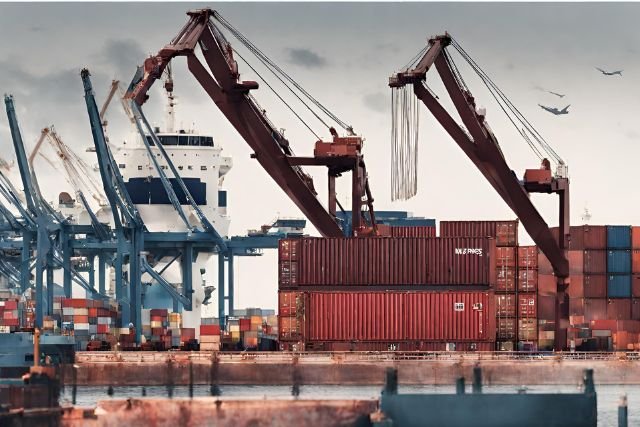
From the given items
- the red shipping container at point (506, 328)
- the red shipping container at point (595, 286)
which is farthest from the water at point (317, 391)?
the red shipping container at point (595, 286)

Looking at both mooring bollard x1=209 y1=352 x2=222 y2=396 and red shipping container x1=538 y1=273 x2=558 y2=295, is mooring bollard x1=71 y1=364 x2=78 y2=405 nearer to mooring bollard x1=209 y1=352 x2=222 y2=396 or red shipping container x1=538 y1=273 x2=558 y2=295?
mooring bollard x1=209 y1=352 x2=222 y2=396

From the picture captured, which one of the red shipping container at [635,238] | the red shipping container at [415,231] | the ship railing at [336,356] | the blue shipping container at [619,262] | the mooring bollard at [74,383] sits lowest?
the mooring bollard at [74,383]

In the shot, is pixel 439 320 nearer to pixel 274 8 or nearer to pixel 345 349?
pixel 345 349

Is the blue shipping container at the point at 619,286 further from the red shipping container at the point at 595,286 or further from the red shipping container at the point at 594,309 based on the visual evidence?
the red shipping container at the point at 594,309

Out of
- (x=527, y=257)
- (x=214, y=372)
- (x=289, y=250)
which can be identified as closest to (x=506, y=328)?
(x=527, y=257)

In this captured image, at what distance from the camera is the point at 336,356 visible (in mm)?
72750

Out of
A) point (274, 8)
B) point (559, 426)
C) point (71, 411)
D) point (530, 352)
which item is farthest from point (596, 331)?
point (71, 411)

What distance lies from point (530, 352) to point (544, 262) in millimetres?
11305

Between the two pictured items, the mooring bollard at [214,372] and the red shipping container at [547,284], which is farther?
the red shipping container at [547,284]

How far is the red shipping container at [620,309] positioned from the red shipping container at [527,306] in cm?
553

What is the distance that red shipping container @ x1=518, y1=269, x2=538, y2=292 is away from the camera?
76000 mm

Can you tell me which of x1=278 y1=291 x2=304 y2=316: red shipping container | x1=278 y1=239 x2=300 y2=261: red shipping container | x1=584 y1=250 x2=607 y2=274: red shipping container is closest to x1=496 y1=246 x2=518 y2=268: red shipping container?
x1=584 y1=250 x2=607 y2=274: red shipping container

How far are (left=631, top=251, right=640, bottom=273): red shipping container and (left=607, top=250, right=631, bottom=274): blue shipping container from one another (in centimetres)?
13

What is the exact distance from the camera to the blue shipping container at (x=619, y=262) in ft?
264
